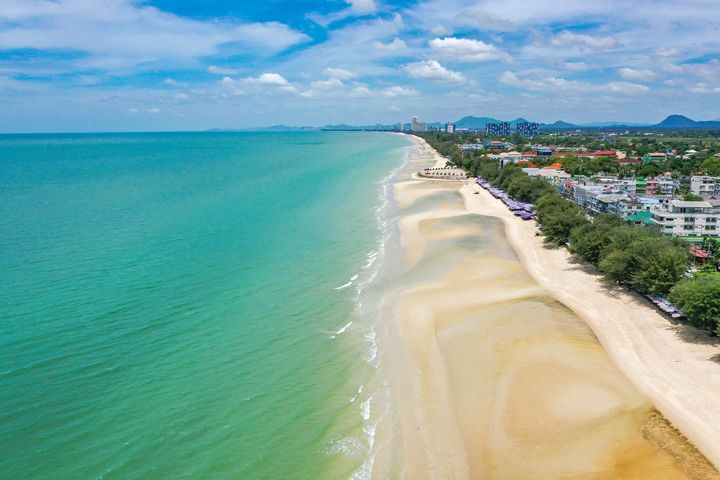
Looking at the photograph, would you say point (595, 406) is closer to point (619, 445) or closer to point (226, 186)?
point (619, 445)

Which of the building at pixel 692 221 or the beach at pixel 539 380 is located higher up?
the building at pixel 692 221

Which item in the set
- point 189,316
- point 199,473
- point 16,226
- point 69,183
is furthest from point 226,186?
point 199,473

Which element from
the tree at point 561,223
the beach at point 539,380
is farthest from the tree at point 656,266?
the tree at point 561,223

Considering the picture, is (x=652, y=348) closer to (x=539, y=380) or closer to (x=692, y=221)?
(x=539, y=380)

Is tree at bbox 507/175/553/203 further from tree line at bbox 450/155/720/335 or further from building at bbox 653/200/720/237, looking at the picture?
building at bbox 653/200/720/237

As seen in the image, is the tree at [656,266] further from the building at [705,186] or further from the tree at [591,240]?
the building at [705,186]

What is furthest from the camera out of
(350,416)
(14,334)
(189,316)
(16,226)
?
(16,226)

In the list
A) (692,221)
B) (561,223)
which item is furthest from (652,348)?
(692,221)
